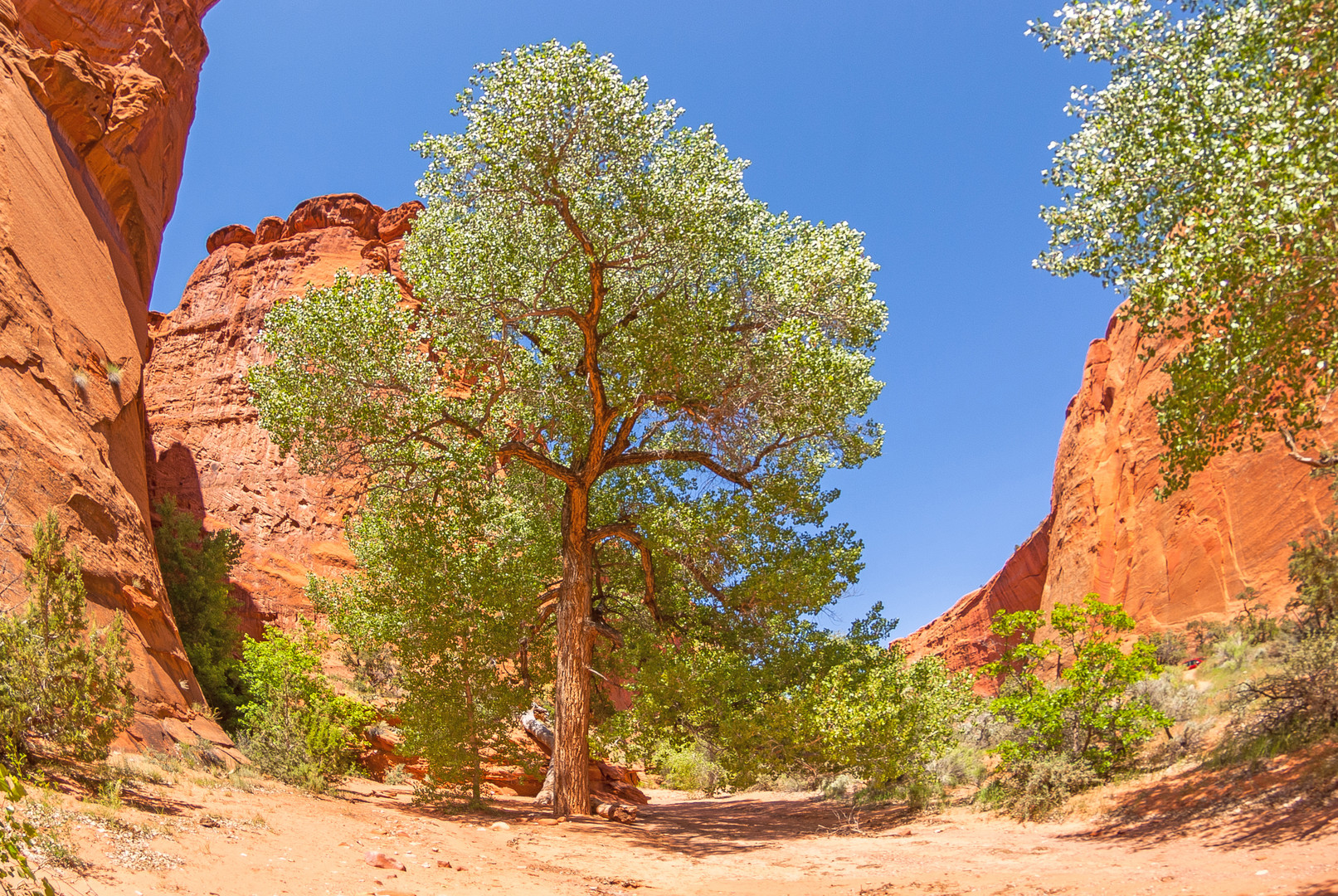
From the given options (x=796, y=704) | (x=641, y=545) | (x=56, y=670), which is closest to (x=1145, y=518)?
(x=796, y=704)

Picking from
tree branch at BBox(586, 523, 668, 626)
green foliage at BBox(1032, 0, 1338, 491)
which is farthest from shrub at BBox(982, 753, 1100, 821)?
tree branch at BBox(586, 523, 668, 626)

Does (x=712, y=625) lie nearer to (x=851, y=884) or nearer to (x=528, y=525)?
(x=528, y=525)

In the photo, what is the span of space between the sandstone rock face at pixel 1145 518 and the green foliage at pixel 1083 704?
35.8 feet

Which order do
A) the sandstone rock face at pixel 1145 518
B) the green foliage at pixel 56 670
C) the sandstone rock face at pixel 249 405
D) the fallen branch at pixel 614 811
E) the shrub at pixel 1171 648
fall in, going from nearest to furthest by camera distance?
the green foliage at pixel 56 670, the fallen branch at pixel 614 811, the shrub at pixel 1171 648, the sandstone rock face at pixel 1145 518, the sandstone rock face at pixel 249 405

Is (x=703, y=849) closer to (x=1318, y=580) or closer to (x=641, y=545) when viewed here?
(x=641, y=545)

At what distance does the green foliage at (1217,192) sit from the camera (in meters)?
6.94

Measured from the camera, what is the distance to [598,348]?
46.4 feet

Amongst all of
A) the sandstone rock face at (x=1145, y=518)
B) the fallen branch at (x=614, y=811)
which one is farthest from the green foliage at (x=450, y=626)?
the sandstone rock face at (x=1145, y=518)

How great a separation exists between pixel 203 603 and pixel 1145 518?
34.3 m

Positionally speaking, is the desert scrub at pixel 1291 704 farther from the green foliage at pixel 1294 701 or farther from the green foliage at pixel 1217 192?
the green foliage at pixel 1217 192

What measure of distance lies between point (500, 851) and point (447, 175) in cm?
1027

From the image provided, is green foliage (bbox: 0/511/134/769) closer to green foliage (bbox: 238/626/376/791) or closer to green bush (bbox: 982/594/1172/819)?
green foliage (bbox: 238/626/376/791)

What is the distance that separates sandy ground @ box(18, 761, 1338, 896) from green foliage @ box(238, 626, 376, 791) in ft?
3.41

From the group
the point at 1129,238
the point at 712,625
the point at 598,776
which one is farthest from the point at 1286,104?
the point at 598,776
